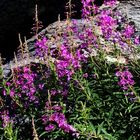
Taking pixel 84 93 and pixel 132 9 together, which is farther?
pixel 132 9

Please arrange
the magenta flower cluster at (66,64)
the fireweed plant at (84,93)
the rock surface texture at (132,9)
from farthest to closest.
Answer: the rock surface texture at (132,9) → the magenta flower cluster at (66,64) → the fireweed plant at (84,93)

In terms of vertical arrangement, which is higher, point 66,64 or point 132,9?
point 132,9

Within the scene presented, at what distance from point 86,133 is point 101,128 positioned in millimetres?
674

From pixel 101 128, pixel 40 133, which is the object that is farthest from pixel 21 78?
pixel 101 128

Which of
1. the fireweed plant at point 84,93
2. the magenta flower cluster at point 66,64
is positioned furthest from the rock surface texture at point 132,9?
the magenta flower cluster at point 66,64

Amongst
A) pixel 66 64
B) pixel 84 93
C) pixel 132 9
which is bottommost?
pixel 84 93

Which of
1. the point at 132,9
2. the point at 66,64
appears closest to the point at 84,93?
the point at 66,64

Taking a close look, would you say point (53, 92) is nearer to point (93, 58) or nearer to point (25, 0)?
point (93, 58)

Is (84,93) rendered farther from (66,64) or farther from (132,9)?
(132,9)

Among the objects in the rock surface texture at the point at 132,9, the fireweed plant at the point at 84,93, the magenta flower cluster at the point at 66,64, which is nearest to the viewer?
the fireweed plant at the point at 84,93

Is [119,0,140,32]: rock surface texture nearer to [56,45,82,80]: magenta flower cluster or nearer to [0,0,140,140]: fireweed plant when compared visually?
[0,0,140,140]: fireweed plant

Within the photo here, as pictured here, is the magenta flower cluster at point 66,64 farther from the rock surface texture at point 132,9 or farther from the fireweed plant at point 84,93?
the rock surface texture at point 132,9

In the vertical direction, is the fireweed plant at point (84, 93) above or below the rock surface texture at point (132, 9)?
below

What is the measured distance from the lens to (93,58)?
6949 mm
